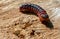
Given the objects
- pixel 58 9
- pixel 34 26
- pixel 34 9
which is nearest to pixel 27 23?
pixel 34 26

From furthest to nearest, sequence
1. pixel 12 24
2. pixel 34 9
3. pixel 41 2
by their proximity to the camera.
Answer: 1. pixel 41 2
2. pixel 34 9
3. pixel 12 24

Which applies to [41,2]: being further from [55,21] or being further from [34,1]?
[55,21]

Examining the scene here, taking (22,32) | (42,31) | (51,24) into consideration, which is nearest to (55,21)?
(51,24)

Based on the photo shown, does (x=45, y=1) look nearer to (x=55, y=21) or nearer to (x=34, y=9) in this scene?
(x=34, y=9)

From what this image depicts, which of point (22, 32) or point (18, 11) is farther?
point (18, 11)

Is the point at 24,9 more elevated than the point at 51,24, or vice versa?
the point at 24,9

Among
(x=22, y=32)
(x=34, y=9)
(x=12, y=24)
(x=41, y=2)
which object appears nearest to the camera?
(x=22, y=32)
